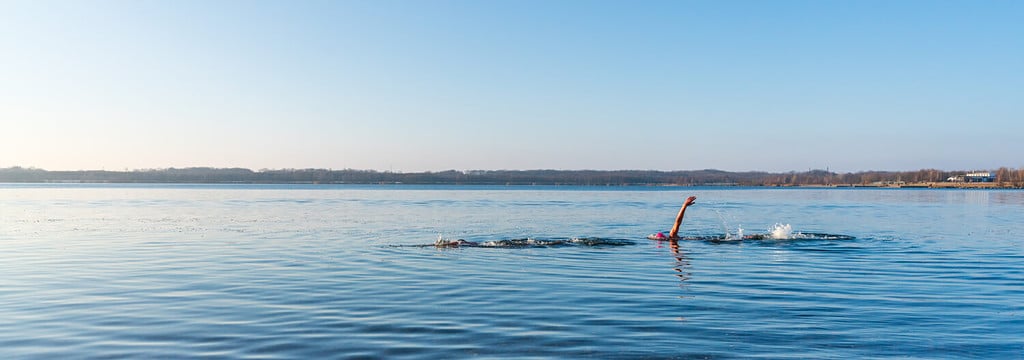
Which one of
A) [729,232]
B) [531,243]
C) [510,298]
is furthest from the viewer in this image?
[729,232]

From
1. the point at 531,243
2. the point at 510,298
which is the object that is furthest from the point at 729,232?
the point at 510,298

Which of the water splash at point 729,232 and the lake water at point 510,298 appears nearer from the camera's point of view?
the lake water at point 510,298

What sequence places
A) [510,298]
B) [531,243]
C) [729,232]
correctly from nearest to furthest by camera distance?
[510,298] < [531,243] < [729,232]

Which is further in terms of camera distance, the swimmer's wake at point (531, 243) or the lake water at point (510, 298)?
the swimmer's wake at point (531, 243)

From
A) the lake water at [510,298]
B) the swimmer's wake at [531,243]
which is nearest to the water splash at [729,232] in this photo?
the lake water at [510,298]

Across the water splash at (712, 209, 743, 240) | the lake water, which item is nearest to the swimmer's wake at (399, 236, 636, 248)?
the lake water

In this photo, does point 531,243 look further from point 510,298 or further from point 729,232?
point 729,232

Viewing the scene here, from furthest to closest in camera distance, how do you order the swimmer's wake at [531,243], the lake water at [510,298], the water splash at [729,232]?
the water splash at [729,232] < the swimmer's wake at [531,243] < the lake water at [510,298]

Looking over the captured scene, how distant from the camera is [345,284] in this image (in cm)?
1697

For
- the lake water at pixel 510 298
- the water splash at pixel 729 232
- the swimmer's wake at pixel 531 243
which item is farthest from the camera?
the water splash at pixel 729 232

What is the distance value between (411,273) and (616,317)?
300 inches

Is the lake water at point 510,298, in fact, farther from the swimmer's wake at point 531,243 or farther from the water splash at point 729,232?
the water splash at point 729,232

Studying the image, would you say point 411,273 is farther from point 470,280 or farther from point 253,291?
point 253,291

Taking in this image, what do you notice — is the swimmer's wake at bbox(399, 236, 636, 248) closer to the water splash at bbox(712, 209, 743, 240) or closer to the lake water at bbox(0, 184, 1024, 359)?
the lake water at bbox(0, 184, 1024, 359)
